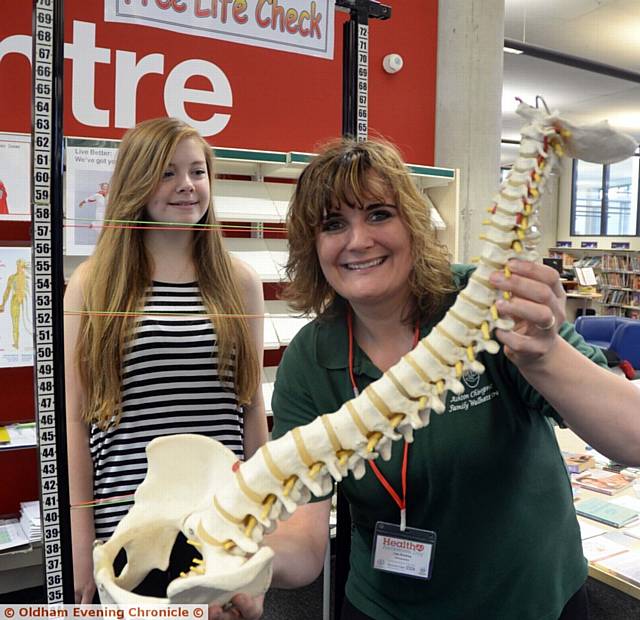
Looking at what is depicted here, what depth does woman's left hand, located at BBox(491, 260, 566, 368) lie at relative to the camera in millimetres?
846

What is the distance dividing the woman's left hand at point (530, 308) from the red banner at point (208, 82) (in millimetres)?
751

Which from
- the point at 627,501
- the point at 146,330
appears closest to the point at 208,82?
the point at 146,330

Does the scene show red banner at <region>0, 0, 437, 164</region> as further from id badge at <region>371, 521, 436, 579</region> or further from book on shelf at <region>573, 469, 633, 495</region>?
book on shelf at <region>573, 469, 633, 495</region>

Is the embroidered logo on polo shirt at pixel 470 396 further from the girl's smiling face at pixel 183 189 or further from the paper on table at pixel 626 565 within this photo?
the paper on table at pixel 626 565

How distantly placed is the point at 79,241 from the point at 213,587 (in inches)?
36.7

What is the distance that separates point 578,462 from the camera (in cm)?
277

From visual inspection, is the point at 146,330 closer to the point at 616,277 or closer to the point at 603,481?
the point at 603,481

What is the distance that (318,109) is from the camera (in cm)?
269

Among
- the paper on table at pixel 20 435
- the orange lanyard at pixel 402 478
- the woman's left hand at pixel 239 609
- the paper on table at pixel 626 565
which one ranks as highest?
the orange lanyard at pixel 402 478

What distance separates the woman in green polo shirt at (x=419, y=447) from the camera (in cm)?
115

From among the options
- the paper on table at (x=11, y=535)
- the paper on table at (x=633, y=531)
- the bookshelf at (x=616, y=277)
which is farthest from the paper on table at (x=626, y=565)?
the bookshelf at (x=616, y=277)

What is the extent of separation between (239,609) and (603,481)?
2165mm

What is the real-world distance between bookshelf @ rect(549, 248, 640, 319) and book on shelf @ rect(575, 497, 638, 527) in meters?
12.0

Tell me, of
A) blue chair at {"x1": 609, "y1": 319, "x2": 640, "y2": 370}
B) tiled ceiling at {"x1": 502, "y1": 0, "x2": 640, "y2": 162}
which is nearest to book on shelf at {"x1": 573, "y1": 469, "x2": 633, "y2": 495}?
tiled ceiling at {"x1": 502, "y1": 0, "x2": 640, "y2": 162}
